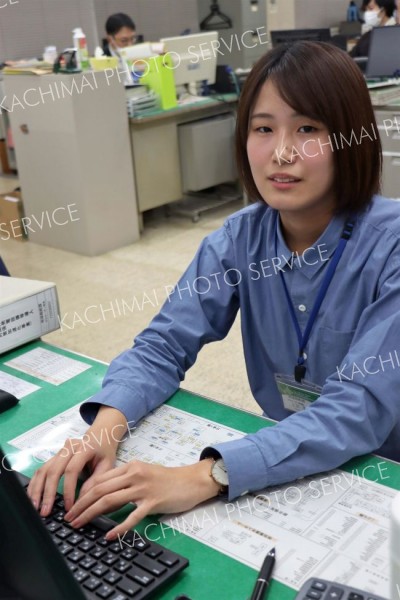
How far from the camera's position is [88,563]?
783mm

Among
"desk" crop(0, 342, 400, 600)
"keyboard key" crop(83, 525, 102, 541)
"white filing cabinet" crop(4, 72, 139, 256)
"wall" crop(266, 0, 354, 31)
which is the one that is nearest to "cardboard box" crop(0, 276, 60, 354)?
"desk" crop(0, 342, 400, 600)

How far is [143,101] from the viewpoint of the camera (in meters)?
4.36

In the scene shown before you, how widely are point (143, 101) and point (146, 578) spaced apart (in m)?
3.95

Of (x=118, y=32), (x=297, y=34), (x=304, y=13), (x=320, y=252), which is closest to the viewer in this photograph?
(x=320, y=252)

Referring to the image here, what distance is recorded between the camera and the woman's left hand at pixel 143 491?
2.87 feet

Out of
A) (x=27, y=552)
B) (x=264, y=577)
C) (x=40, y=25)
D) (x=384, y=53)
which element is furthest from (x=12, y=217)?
(x=27, y=552)

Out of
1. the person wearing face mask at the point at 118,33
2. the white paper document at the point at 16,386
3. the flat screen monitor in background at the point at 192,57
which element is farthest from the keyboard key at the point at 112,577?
the person wearing face mask at the point at 118,33

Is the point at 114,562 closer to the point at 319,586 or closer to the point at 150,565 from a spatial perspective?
the point at 150,565

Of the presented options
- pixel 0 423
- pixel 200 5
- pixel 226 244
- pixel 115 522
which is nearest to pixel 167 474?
pixel 115 522

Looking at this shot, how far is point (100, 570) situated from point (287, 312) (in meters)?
0.63

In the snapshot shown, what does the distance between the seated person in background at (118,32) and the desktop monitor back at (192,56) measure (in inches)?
29.7

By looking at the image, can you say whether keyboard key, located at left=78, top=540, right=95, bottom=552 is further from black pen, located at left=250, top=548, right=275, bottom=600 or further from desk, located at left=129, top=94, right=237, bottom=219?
desk, located at left=129, top=94, right=237, bottom=219

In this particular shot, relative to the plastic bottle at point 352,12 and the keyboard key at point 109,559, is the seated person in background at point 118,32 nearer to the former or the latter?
the plastic bottle at point 352,12

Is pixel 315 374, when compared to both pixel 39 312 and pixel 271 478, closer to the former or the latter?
pixel 271 478
